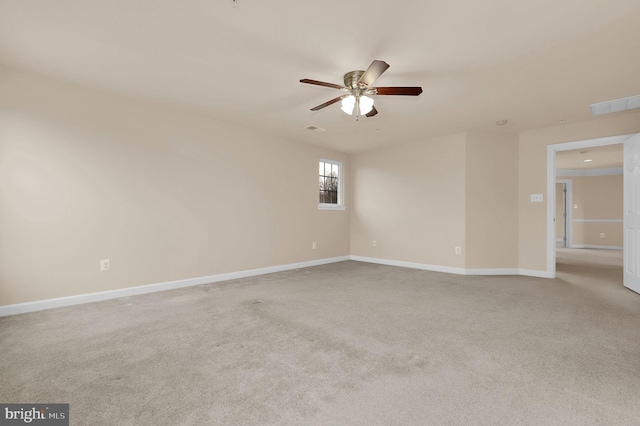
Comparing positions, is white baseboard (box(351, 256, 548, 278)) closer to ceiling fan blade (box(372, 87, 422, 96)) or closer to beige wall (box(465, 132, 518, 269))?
beige wall (box(465, 132, 518, 269))

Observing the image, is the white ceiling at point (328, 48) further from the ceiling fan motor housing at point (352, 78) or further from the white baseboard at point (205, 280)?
the white baseboard at point (205, 280)

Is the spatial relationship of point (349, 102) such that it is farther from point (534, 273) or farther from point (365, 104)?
point (534, 273)

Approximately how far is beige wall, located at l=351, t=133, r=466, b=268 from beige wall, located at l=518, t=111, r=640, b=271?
990mm

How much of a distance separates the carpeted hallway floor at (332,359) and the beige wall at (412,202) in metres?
1.84

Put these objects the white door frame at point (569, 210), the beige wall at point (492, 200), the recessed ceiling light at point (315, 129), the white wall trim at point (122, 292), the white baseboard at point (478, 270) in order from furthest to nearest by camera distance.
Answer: the white door frame at point (569, 210), the beige wall at point (492, 200), the white baseboard at point (478, 270), the recessed ceiling light at point (315, 129), the white wall trim at point (122, 292)

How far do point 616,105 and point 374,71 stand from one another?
11.8 ft

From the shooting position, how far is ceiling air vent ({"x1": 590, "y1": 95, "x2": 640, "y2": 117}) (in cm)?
362

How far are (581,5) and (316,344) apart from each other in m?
3.04

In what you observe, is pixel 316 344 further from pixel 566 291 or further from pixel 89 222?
pixel 566 291

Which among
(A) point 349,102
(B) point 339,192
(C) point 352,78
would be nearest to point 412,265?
(B) point 339,192

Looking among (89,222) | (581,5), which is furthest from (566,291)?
(89,222)

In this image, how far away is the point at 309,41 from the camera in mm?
2461

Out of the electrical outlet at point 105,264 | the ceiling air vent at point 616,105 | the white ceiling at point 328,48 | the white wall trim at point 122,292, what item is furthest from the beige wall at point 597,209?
the electrical outlet at point 105,264

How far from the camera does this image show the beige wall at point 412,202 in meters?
5.25
